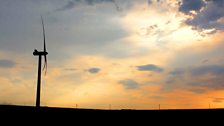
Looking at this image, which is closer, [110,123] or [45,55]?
[110,123]

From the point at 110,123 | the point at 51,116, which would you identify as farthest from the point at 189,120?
the point at 51,116

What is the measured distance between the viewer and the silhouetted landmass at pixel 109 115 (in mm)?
30281

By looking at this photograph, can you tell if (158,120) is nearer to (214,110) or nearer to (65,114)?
(214,110)

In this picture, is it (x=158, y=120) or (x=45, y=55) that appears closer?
(x=158, y=120)

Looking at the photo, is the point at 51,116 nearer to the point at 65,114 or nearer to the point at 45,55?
the point at 65,114

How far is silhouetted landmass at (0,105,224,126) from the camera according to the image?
30.3m

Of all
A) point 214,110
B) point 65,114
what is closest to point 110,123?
point 65,114

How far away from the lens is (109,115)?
3167cm

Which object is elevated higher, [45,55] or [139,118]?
[45,55]

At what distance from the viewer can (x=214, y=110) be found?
99.7ft

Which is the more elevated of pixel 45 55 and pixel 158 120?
pixel 45 55

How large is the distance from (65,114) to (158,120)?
7.14 metres

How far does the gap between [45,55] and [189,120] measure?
17.2 meters

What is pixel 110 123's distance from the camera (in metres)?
31.3
